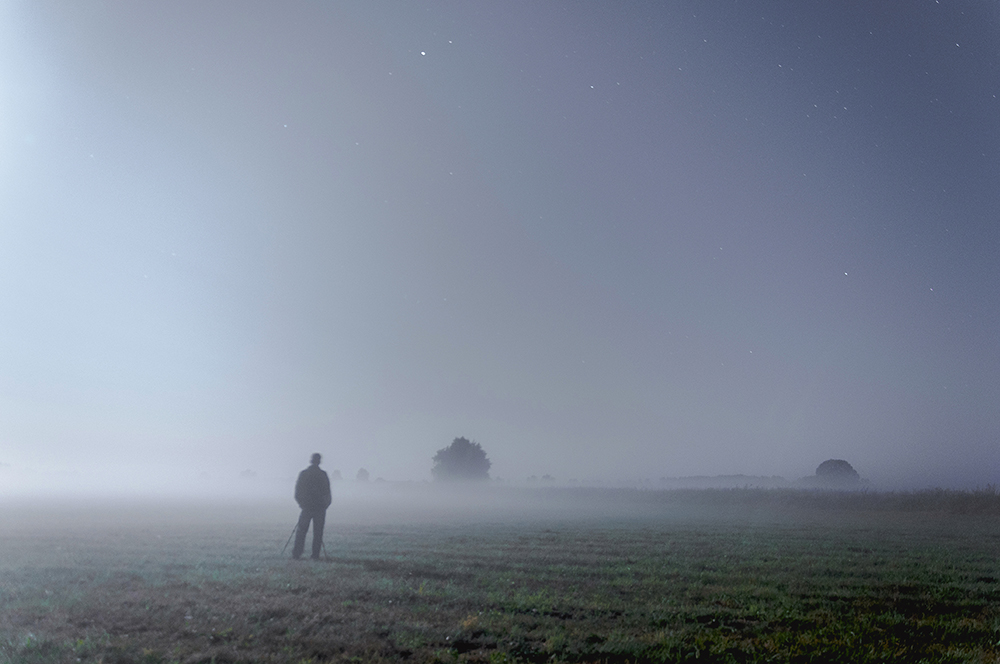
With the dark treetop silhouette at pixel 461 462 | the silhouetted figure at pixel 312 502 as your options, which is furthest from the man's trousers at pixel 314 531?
the dark treetop silhouette at pixel 461 462

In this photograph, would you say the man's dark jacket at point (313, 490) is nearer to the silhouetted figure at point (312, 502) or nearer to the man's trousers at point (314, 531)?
the silhouetted figure at point (312, 502)

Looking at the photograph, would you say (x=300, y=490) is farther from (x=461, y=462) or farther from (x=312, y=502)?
(x=461, y=462)

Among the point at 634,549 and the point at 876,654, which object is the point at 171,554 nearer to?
the point at 634,549

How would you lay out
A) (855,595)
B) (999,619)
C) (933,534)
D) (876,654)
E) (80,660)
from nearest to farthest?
(80,660) < (876,654) < (999,619) < (855,595) < (933,534)

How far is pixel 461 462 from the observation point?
13812 centimetres

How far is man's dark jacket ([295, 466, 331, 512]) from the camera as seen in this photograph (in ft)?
53.4

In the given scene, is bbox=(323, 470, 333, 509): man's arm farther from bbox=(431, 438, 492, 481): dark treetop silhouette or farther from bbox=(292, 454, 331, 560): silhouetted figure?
bbox=(431, 438, 492, 481): dark treetop silhouette

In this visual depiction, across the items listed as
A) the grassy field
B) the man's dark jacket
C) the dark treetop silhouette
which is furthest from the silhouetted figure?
the dark treetop silhouette

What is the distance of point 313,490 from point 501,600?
26.4 ft

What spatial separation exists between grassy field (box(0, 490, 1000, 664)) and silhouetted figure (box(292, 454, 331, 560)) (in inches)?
34.1

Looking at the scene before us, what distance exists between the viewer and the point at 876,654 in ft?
24.8

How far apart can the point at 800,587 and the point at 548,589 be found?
521cm

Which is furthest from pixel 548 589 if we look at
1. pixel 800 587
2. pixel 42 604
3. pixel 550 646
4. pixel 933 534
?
pixel 933 534

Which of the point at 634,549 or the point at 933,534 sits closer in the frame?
the point at 634,549
